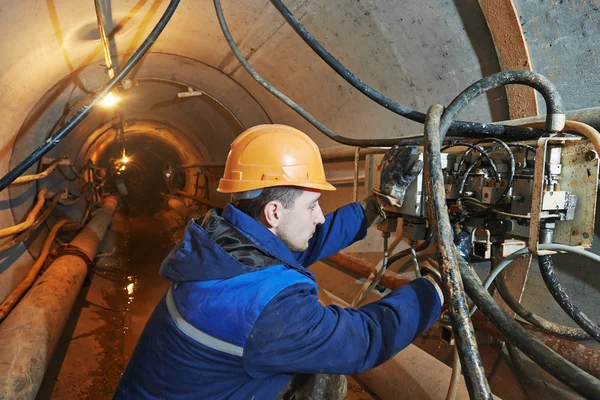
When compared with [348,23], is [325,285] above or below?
below

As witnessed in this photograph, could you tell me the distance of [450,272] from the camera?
4.02 ft

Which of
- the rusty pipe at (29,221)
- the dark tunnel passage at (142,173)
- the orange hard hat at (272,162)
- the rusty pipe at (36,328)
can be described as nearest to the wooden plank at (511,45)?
the orange hard hat at (272,162)

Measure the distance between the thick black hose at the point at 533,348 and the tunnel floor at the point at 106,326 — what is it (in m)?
1.91

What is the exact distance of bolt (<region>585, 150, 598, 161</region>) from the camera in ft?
4.81

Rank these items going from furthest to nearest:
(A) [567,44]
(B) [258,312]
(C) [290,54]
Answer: (C) [290,54]
(A) [567,44]
(B) [258,312]

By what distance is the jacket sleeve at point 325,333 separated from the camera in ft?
4.51

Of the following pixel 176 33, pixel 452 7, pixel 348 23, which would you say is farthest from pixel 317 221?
pixel 176 33

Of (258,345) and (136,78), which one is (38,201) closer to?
(136,78)

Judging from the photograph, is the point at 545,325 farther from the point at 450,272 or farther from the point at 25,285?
the point at 25,285

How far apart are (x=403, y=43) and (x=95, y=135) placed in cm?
767

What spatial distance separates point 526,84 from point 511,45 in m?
0.93

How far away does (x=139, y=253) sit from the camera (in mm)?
8141

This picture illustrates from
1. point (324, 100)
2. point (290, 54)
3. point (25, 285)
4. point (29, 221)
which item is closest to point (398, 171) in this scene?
point (324, 100)

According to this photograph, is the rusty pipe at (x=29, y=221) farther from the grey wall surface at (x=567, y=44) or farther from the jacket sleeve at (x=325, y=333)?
the grey wall surface at (x=567, y=44)
